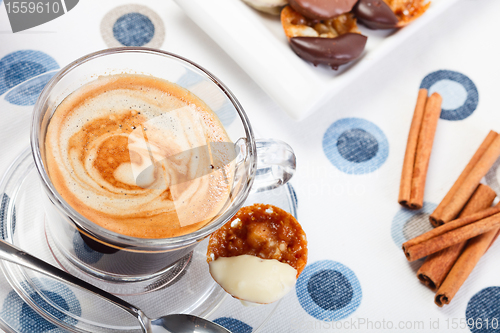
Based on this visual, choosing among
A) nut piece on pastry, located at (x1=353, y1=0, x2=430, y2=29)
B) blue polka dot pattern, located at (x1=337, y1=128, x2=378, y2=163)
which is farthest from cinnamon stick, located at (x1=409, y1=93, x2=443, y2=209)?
nut piece on pastry, located at (x1=353, y1=0, x2=430, y2=29)

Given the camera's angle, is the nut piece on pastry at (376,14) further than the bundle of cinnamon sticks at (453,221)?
Yes

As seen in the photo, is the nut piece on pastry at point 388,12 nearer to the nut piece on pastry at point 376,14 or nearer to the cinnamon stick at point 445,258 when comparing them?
the nut piece on pastry at point 376,14

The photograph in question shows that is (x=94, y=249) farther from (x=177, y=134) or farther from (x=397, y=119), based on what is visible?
(x=397, y=119)

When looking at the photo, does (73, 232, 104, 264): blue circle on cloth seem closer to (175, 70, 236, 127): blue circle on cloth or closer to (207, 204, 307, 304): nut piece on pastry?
(207, 204, 307, 304): nut piece on pastry

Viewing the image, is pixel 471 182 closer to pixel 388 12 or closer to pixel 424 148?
pixel 424 148

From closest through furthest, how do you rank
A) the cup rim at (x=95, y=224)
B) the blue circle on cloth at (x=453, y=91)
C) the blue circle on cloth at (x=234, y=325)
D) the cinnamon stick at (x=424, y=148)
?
the cup rim at (x=95, y=224) < the blue circle on cloth at (x=234, y=325) < the cinnamon stick at (x=424, y=148) < the blue circle on cloth at (x=453, y=91)

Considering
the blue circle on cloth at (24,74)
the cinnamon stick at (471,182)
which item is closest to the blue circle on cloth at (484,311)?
the cinnamon stick at (471,182)

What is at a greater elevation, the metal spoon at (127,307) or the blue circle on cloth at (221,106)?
the blue circle on cloth at (221,106)

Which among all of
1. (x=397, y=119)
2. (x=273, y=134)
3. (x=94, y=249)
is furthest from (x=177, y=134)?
(x=397, y=119)

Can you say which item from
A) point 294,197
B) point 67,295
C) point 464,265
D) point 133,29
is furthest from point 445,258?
point 133,29
